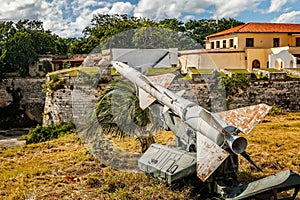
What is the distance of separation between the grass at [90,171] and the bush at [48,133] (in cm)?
314

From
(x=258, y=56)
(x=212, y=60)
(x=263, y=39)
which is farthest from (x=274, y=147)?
(x=263, y=39)

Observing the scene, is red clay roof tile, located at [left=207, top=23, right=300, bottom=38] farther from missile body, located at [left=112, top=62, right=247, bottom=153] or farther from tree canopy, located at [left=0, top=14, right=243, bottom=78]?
missile body, located at [left=112, top=62, right=247, bottom=153]

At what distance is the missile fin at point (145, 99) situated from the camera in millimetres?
10102

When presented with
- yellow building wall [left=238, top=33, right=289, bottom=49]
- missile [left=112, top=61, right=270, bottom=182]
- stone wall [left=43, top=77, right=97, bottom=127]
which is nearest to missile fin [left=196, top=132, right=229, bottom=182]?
missile [left=112, top=61, right=270, bottom=182]

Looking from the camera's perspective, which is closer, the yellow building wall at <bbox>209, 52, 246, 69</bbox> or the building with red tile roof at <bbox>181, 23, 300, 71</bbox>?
the building with red tile roof at <bbox>181, 23, 300, 71</bbox>

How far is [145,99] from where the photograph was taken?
10.3 metres

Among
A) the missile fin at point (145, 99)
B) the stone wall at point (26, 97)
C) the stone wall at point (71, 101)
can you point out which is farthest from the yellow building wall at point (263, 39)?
the missile fin at point (145, 99)

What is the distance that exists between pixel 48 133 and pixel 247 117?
15.1 metres

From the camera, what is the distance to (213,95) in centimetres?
2234

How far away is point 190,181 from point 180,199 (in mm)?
718

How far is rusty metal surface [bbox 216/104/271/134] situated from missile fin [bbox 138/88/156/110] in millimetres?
3051

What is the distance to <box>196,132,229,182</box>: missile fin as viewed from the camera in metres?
7.04

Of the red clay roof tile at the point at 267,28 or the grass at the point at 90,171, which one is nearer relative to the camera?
the grass at the point at 90,171

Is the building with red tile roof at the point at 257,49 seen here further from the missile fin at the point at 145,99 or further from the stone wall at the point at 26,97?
the missile fin at the point at 145,99
